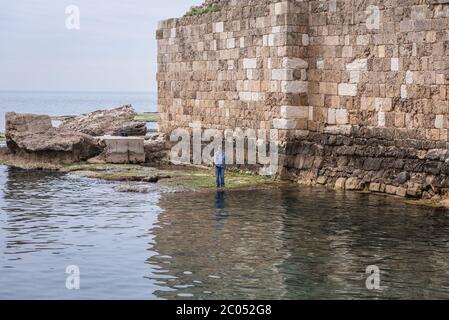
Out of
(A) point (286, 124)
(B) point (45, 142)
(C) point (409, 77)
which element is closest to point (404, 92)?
(C) point (409, 77)

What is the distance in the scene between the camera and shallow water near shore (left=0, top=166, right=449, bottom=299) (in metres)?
12.1

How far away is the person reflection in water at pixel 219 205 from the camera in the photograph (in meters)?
17.5

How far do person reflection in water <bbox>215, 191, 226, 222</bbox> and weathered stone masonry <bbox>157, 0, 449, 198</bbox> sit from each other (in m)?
2.61

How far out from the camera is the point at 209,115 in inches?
1041

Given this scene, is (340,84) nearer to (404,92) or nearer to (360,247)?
(404,92)

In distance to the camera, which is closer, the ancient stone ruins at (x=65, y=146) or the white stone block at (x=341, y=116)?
the white stone block at (x=341, y=116)

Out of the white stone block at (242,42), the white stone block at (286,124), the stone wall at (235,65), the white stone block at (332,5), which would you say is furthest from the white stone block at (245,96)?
the white stone block at (332,5)

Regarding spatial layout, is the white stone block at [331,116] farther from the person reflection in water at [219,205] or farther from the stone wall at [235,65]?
the person reflection in water at [219,205]

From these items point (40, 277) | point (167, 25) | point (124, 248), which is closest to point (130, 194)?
point (124, 248)

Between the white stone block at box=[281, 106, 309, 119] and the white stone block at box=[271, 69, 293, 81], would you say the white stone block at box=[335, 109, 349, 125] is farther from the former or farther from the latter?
the white stone block at box=[271, 69, 293, 81]

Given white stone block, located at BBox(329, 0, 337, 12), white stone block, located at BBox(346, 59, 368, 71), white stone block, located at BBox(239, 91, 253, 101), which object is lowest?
white stone block, located at BBox(239, 91, 253, 101)

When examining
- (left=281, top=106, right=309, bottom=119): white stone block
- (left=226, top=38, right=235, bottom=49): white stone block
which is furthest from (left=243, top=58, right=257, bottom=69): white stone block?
(left=281, top=106, right=309, bottom=119): white stone block

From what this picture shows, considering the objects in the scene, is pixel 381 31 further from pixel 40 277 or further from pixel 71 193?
pixel 40 277

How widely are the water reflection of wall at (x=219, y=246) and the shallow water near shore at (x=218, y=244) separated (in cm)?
2
